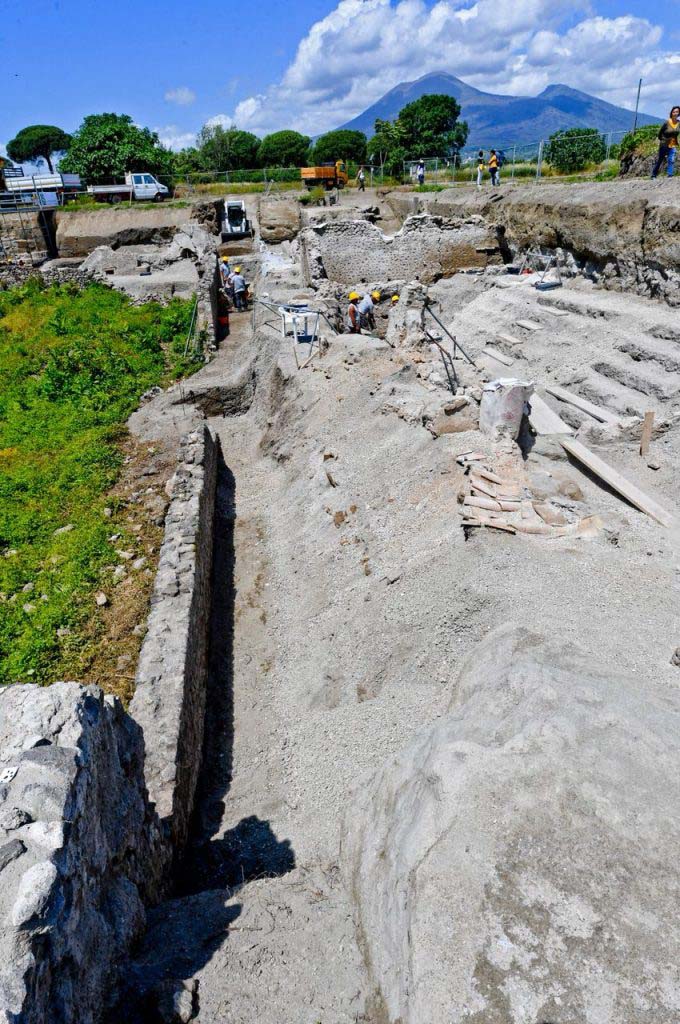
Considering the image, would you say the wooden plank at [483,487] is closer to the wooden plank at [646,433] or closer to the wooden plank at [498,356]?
the wooden plank at [646,433]

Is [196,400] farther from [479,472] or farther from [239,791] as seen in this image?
[239,791]

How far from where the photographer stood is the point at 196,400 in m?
14.7

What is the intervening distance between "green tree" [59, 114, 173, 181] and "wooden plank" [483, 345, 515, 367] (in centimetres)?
3251

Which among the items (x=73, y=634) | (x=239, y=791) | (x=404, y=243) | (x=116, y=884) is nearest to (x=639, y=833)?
(x=116, y=884)

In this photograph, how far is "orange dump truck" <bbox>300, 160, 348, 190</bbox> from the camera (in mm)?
34312

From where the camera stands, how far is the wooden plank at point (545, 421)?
11133 millimetres

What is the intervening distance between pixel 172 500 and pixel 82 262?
22.3 m

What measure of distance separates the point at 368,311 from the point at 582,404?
656 cm

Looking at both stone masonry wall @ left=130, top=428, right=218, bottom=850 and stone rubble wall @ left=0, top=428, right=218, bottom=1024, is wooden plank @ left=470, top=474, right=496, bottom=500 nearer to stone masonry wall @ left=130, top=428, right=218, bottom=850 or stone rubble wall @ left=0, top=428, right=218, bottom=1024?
stone masonry wall @ left=130, top=428, right=218, bottom=850

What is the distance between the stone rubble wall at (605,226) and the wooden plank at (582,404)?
3.38 meters

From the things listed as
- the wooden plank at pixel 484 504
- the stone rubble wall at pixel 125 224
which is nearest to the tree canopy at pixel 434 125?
the stone rubble wall at pixel 125 224

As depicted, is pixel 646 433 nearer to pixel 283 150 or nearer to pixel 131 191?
pixel 131 191

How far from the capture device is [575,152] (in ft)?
83.2

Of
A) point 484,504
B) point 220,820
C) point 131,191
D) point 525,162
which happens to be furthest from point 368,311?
point 131,191
